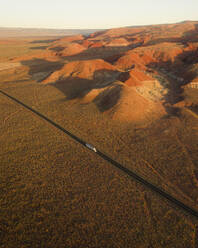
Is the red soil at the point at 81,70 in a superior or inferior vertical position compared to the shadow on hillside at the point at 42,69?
superior

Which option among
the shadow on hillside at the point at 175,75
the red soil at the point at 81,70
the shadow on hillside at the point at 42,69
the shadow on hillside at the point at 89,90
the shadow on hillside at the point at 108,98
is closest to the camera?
the shadow on hillside at the point at 108,98

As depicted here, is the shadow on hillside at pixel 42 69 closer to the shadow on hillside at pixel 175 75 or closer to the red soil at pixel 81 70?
the red soil at pixel 81 70

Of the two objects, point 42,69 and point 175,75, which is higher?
point 175,75

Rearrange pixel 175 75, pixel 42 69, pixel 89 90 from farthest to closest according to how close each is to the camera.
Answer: pixel 42 69, pixel 175 75, pixel 89 90

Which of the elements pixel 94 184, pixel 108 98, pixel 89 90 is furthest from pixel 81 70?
pixel 94 184

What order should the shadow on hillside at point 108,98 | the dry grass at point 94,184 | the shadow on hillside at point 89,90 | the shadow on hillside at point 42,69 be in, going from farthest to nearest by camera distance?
1. the shadow on hillside at point 42,69
2. the shadow on hillside at point 89,90
3. the shadow on hillside at point 108,98
4. the dry grass at point 94,184

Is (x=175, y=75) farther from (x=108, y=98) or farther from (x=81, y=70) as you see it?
(x=108, y=98)

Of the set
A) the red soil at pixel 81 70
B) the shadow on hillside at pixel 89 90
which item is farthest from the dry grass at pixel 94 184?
the red soil at pixel 81 70

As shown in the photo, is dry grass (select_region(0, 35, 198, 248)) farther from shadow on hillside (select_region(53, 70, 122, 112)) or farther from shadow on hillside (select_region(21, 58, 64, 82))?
shadow on hillside (select_region(21, 58, 64, 82))

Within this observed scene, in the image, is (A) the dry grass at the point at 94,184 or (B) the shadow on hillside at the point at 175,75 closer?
(A) the dry grass at the point at 94,184


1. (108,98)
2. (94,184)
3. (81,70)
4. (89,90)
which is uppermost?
(81,70)

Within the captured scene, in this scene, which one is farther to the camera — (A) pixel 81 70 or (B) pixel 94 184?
(A) pixel 81 70

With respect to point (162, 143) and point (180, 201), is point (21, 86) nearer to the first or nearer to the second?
point (162, 143)

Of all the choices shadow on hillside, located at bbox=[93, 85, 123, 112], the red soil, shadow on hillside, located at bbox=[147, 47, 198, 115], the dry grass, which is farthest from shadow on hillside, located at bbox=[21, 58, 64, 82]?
shadow on hillside, located at bbox=[147, 47, 198, 115]
